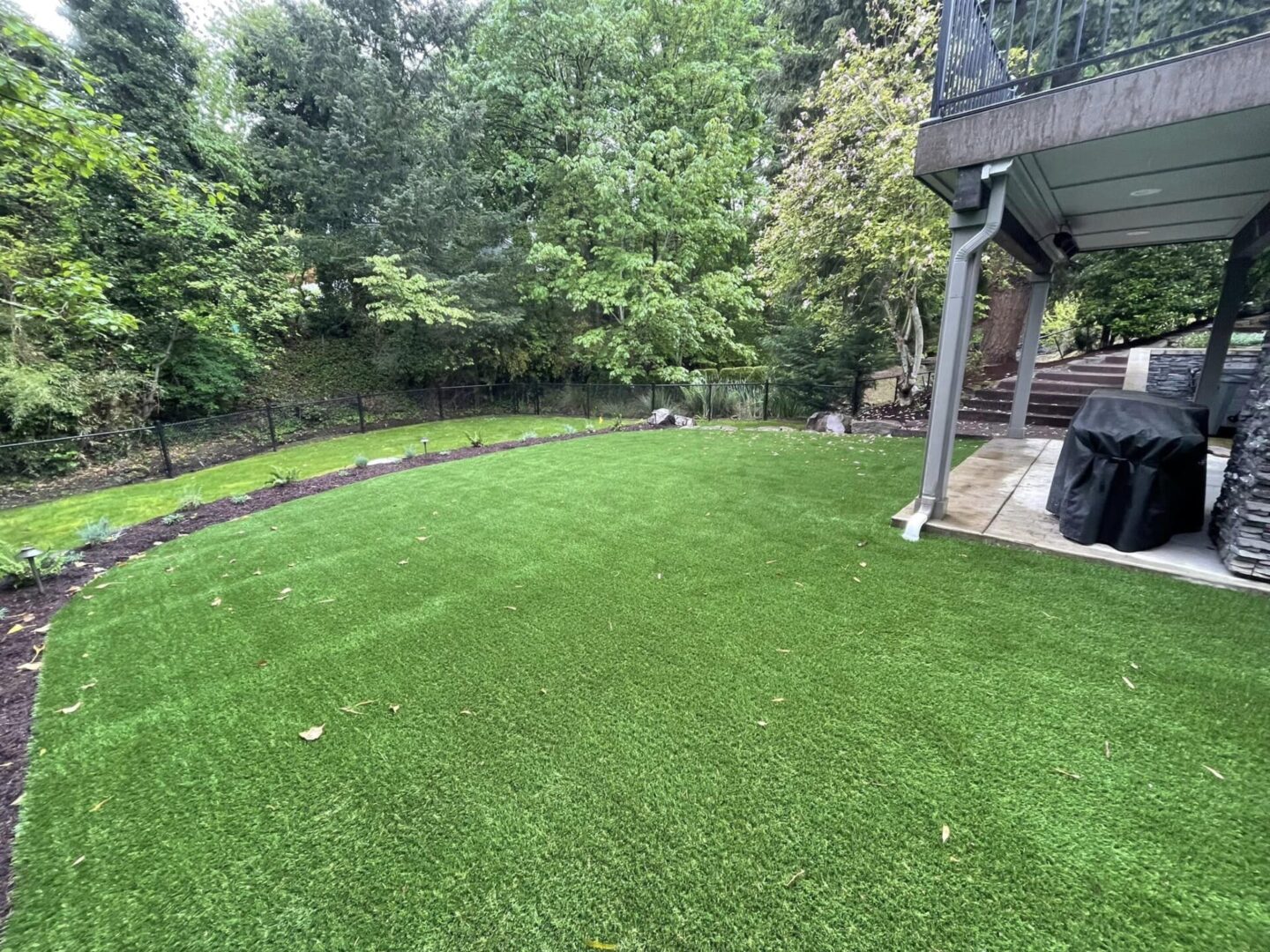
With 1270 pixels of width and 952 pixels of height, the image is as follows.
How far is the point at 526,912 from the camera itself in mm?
1427

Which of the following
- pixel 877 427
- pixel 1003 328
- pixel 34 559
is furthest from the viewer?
pixel 1003 328

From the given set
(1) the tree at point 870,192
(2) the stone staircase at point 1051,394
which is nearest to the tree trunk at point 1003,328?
(2) the stone staircase at point 1051,394

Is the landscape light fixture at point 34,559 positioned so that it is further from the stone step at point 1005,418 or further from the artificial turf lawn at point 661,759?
the stone step at point 1005,418

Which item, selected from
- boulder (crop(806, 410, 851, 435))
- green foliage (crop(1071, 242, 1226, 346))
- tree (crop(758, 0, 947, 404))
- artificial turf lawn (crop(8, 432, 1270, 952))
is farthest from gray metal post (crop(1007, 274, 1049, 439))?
green foliage (crop(1071, 242, 1226, 346))

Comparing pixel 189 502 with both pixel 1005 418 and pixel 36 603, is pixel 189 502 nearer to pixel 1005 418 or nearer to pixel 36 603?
pixel 36 603

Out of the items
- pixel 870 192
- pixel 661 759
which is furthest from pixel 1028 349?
pixel 661 759

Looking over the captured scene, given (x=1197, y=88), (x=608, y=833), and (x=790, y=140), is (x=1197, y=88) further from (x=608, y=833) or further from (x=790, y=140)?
(x=790, y=140)

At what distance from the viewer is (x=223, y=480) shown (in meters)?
7.21

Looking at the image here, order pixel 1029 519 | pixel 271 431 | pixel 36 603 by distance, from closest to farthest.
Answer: pixel 36 603 → pixel 1029 519 → pixel 271 431

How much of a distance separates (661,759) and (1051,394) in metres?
10.3

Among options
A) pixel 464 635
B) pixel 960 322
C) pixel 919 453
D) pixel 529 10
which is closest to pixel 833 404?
pixel 919 453

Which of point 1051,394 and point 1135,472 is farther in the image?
point 1051,394

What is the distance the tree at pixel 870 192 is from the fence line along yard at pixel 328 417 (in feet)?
6.71

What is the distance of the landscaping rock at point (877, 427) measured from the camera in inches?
330
